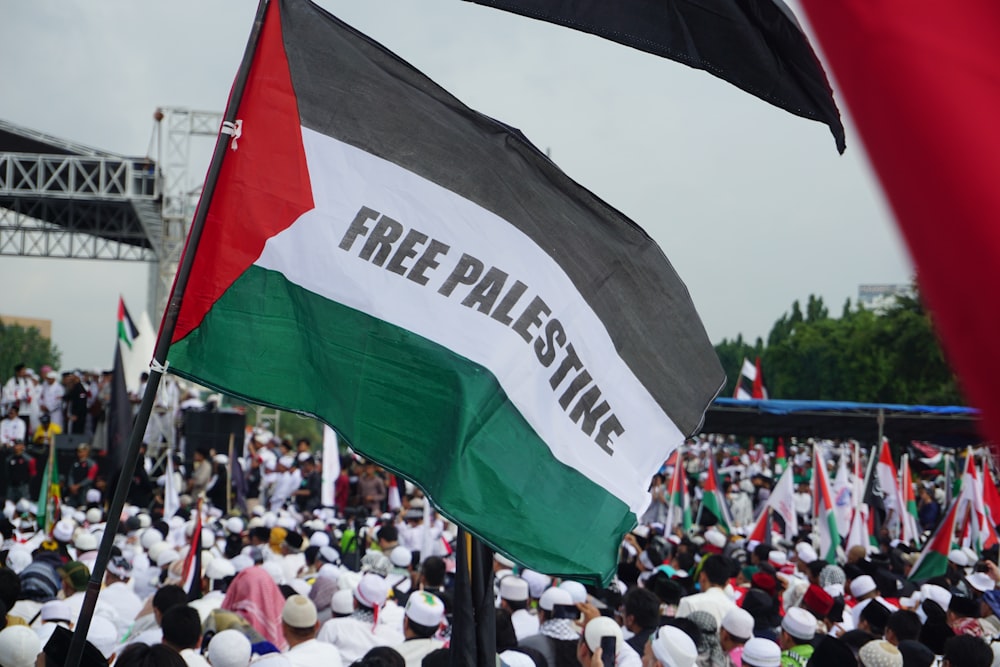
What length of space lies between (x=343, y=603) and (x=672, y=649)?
338 cm

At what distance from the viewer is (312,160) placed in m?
3.84

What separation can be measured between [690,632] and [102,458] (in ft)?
63.0

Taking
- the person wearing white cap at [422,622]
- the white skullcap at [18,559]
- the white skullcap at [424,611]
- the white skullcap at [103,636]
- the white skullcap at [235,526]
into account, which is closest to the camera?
the white skullcap at [103,636]

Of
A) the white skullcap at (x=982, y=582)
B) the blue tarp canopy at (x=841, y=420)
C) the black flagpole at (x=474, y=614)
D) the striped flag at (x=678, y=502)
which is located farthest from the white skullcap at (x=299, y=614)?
the blue tarp canopy at (x=841, y=420)

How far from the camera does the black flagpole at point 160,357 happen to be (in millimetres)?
3154

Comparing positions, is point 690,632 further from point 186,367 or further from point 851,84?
point 851,84

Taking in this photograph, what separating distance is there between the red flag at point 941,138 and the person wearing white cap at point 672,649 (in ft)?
16.8

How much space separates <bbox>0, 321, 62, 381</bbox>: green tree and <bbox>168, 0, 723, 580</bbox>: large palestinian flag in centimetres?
8451

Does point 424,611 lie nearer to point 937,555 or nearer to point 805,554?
point 805,554

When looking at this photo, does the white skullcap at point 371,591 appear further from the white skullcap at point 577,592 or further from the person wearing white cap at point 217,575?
the person wearing white cap at point 217,575

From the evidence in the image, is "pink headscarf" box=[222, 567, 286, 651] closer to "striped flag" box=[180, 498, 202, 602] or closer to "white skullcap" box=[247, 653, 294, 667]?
"striped flag" box=[180, 498, 202, 602]

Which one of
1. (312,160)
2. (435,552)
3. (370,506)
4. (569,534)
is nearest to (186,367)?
(312,160)

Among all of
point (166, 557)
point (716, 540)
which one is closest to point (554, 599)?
point (166, 557)

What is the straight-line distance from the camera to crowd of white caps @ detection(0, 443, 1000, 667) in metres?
5.92
